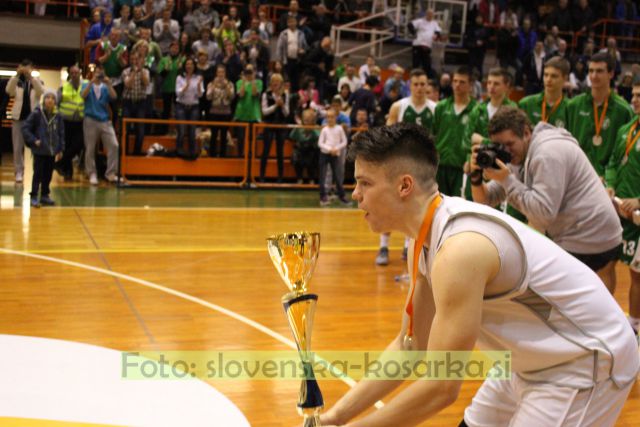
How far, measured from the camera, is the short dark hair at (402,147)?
2.31 meters

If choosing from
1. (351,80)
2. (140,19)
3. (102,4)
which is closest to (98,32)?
(140,19)

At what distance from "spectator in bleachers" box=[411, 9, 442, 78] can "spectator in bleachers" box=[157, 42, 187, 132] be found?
6.67m

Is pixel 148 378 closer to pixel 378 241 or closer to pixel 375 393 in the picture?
pixel 375 393

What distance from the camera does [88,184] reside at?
1407cm

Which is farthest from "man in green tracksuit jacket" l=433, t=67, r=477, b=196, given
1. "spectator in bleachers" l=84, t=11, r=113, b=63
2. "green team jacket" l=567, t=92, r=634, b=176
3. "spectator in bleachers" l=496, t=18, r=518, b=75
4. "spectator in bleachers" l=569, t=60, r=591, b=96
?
"spectator in bleachers" l=496, t=18, r=518, b=75

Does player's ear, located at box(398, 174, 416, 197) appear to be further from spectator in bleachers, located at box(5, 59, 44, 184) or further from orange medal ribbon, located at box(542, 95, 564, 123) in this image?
spectator in bleachers, located at box(5, 59, 44, 184)

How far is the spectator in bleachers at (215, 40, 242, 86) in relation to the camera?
14.9 meters

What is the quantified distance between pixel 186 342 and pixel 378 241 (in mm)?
4766

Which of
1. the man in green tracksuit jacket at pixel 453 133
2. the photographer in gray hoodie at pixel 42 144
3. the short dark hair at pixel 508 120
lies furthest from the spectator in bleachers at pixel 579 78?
the short dark hair at pixel 508 120

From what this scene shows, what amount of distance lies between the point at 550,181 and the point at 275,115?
1050cm

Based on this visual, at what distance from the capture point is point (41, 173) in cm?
1151

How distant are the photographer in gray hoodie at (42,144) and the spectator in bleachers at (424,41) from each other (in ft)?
32.1

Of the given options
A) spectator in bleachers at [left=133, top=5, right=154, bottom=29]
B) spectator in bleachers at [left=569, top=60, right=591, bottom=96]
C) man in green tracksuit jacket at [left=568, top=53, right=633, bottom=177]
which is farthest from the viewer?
spectator in bleachers at [left=569, top=60, right=591, bottom=96]

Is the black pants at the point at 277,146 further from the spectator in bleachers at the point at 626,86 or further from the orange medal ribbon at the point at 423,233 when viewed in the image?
the orange medal ribbon at the point at 423,233
